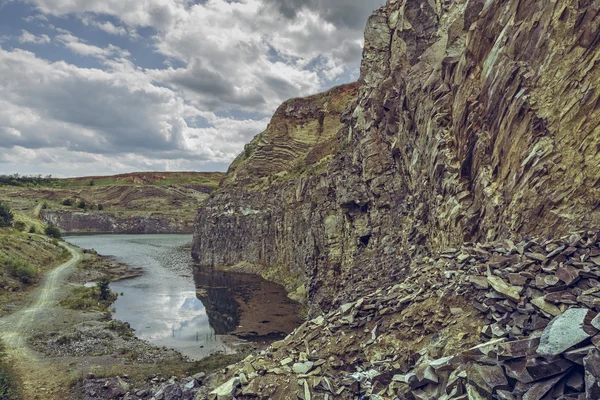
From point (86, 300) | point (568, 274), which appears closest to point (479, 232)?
point (568, 274)

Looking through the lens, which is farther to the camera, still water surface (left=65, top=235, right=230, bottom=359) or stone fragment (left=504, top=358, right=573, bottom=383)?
still water surface (left=65, top=235, right=230, bottom=359)

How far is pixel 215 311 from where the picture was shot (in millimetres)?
43031

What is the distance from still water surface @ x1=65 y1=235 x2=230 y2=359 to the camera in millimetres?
32219

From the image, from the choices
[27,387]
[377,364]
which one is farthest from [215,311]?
[377,364]

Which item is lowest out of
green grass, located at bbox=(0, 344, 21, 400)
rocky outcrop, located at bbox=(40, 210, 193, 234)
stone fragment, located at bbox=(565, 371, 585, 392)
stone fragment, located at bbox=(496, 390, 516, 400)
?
rocky outcrop, located at bbox=(40, 210, 193, 234)

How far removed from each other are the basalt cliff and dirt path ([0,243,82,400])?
12.3m

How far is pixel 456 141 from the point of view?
2152 cm

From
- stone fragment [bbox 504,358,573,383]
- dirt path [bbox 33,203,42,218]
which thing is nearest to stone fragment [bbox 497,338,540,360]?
stone fragment [bbox 504,358,573,383]

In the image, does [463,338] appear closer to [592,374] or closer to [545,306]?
[545,306]

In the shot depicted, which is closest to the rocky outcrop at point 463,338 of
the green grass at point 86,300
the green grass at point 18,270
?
the green grass at point 86,300

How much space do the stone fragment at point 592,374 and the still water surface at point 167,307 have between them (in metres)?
26.4

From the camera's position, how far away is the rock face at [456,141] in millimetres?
14086

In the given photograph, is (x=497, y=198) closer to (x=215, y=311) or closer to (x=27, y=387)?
(x=27, y=387)

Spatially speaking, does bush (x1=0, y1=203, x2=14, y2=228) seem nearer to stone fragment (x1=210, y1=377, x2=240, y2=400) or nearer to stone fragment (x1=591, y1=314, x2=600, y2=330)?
stone fragment (x1=210, y1=377, x2=240, y2=400)
